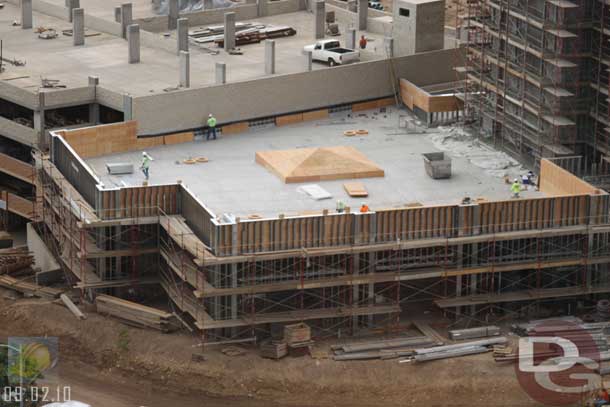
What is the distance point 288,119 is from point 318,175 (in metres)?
11.2

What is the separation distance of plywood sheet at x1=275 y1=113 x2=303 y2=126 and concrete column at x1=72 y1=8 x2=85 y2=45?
16.5m

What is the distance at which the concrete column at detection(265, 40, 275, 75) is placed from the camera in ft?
398

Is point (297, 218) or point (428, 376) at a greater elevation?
point (297, 218)

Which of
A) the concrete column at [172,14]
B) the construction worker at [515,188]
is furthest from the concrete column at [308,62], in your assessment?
the construction worker at [515,188]

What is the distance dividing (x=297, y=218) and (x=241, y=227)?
282 cm

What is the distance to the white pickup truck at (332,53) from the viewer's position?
407ft

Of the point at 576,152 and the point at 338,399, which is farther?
the point at 576,152

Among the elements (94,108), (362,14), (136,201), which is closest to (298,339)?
(136,201)

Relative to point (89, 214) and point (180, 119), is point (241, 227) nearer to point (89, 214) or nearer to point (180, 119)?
point (89, 214)

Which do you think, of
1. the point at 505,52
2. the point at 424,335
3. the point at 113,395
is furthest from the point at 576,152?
the point at 113,395

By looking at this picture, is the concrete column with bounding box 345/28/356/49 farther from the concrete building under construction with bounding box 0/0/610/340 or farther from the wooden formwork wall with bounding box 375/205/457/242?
the wooden formwork wall with bounding box 375/205/457/242

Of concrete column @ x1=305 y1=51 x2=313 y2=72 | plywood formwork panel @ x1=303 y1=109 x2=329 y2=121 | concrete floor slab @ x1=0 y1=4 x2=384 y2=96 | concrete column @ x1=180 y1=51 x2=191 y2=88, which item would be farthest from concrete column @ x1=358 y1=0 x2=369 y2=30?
concrete column @ x1=180 y1=51 x2=191 y2=88

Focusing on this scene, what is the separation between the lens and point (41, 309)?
10825cm

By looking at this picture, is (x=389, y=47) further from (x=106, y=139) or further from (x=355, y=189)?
(x=106, y=139)
